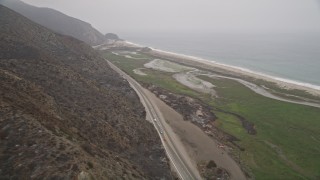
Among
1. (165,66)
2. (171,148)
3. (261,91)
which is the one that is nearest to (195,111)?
(171,148)

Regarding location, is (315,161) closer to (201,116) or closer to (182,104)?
(201,116)

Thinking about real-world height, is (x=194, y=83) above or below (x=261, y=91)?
below

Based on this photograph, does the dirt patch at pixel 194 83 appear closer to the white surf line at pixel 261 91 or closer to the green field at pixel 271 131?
the green field at pixel 271 131

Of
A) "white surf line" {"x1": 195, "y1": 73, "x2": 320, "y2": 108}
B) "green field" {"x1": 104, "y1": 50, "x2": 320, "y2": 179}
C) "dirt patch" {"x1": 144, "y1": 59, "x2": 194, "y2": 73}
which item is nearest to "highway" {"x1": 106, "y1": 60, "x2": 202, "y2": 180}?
"green field" {"x1": 104, "y1": 50, "x2": 320, "y2": 179}

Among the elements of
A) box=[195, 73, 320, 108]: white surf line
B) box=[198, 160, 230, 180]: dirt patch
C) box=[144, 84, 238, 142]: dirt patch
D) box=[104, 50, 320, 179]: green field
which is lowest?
box=[198, 160, 230, 180]: dirt patch

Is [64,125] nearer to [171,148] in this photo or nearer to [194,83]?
[171,148]

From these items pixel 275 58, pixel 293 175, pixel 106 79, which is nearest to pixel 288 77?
pixel 275 58

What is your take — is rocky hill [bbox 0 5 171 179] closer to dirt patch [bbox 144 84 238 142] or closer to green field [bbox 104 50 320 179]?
dirt patch [bbox 144 84 238 142]
